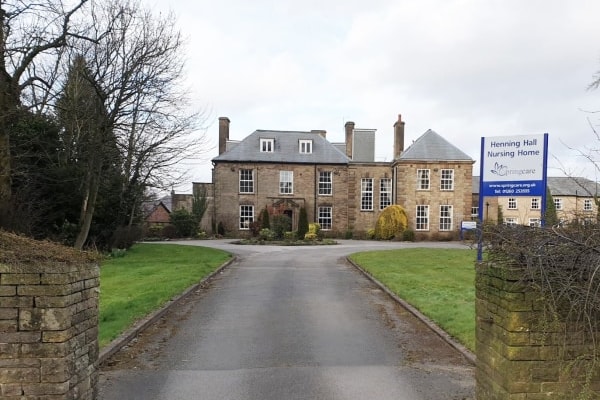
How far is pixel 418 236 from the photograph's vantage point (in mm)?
40969

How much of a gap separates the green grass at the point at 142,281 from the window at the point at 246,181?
17.0 metres

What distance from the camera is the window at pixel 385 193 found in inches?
1700

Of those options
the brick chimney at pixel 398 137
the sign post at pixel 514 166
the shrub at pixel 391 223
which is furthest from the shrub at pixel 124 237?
the brick chimney at pixel 398 137

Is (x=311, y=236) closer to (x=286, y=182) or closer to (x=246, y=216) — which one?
(x=286, y=182)

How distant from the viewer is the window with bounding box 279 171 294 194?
42.5 m

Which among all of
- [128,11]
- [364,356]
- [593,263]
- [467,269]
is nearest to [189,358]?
[364,356]

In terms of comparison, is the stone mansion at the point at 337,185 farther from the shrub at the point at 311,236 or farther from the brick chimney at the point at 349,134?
the shrub at the point at 311,236

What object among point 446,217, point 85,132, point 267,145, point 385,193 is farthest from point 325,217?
point 85,132

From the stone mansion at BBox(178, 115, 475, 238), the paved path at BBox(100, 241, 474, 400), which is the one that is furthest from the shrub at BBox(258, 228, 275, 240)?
the paved path at BBox(100, 241, 474, 400)

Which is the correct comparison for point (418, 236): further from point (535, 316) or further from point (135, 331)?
point (535, 316)

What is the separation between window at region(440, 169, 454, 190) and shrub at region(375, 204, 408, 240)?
470 centimetres

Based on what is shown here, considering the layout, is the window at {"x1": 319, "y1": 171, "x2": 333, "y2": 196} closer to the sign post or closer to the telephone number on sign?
the sign post

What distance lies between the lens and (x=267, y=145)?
142ft

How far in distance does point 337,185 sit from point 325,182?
42.1 inches
